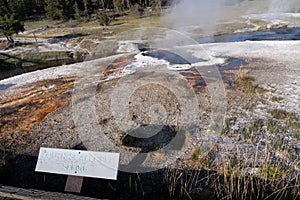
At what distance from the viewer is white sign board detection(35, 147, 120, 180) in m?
4.17

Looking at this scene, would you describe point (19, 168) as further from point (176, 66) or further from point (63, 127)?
point (176, 66)

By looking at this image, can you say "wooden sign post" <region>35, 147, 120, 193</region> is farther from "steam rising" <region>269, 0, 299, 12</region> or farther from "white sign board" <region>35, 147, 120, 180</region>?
"steam rising" <region>269, 0, 299, 12</region>

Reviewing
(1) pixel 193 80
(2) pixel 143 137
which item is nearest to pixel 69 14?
(1) pixel 193 80

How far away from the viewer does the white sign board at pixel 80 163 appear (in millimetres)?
4172

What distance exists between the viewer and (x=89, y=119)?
27.5 feet

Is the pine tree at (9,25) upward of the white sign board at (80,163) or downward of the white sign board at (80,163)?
downward

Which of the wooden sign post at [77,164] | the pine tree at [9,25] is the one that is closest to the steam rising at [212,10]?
the pine tree at [9,25]

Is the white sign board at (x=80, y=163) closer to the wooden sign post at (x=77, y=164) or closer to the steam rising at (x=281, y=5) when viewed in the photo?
the wooden sign post at (x=77, y=164)

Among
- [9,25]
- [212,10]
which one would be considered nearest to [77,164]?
[9,25]

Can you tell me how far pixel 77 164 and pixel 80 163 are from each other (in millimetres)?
56

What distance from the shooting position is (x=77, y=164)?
4371mm

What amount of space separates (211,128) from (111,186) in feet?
11.2

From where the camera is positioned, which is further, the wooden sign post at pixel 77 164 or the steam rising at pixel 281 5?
the steam rising at pixel 281 5

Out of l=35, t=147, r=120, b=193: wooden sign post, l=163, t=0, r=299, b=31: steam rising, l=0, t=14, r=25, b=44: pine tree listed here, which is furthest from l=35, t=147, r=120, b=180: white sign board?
l=163, t=0, r=299, b=31: steam rising
